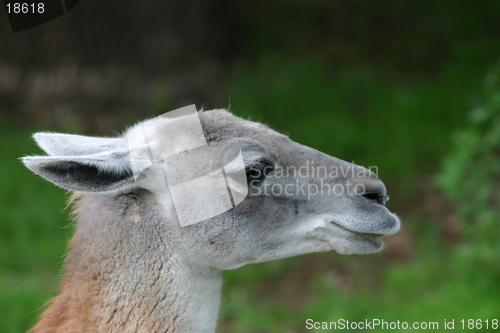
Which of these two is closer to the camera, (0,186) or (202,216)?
(202,216)

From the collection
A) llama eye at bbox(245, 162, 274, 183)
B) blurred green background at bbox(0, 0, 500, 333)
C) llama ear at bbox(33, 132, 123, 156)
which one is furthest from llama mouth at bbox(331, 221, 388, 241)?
blurred green background at bbox(0, 0, 500, 333)

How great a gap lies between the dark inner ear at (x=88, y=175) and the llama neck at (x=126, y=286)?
25 centimetres

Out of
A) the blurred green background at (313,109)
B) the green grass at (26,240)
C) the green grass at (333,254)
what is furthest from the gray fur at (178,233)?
the green grass at (26,240)

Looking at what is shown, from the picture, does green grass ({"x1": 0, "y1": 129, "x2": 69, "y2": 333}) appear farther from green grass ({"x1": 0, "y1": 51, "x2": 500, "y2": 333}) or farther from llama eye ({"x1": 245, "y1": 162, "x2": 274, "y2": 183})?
llama eye ({"x1": 245, "y1": 162, "x2": 274, "y2": 183})

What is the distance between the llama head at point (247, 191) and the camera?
3.36 meters

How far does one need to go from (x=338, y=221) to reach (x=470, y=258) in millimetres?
2706

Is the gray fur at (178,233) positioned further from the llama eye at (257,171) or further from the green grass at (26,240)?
the green grass at (26,240)

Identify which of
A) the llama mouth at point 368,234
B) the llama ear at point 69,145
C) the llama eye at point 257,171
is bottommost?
the llama mouth at point 368,234

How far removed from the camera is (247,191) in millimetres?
3430

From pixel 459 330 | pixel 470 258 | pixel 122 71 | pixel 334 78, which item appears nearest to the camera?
pixel 459 330

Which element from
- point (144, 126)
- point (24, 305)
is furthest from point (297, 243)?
point (24, 305)

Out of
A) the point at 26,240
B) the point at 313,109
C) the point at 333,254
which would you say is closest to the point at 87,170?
the point at 26,240

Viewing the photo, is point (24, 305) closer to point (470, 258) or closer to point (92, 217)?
point (92, 217)

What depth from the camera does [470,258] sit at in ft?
18.9
